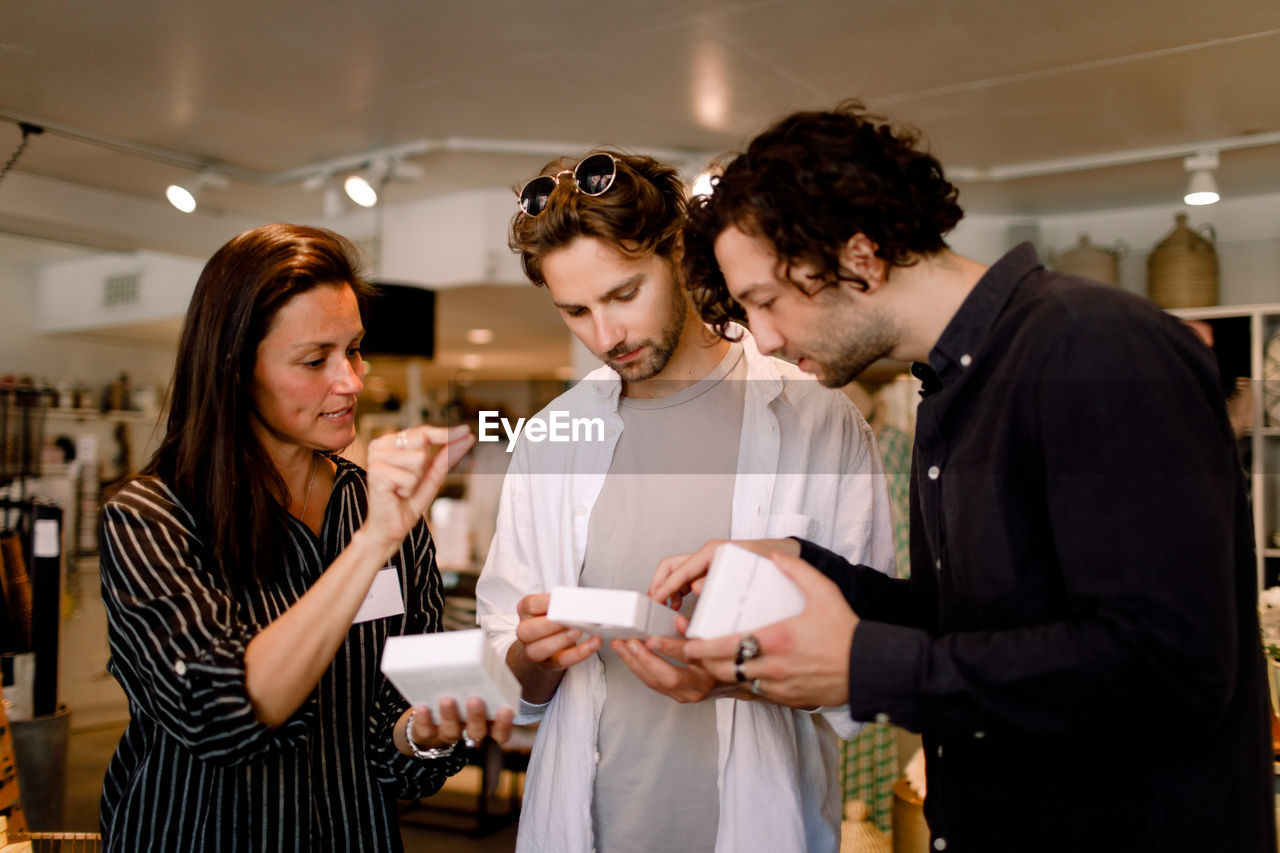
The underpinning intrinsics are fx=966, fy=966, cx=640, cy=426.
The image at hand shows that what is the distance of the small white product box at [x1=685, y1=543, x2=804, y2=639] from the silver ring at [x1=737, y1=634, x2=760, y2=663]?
0.08ft

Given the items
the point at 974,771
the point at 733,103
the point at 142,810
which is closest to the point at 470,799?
the point at 733,103

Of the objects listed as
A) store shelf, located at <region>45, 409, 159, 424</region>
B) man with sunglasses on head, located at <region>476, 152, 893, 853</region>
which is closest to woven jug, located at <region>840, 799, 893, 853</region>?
man with sunglasses on head, located at <region>476, 152, 893, 853</region>

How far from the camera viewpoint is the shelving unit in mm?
4508

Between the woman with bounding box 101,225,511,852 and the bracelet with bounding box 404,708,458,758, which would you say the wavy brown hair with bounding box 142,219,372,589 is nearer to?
the woman with bounding box 101,225,511,852

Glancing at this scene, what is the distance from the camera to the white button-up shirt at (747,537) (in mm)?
1501

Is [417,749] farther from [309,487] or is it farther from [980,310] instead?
[980,310]

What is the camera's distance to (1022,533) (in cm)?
103

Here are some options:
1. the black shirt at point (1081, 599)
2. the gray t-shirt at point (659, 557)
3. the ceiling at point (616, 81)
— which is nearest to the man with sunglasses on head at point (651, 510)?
the gray t-shirt at point (659, 557)

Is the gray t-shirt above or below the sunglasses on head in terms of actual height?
below

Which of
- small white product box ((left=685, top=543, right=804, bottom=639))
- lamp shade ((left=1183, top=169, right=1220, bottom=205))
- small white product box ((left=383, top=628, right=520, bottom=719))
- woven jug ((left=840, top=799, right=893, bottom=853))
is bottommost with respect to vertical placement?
woven jug ((left=840, top=799, right=893, bottom=853))

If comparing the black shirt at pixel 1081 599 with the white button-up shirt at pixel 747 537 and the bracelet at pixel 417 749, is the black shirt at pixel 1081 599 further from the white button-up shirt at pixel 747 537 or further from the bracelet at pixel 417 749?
the bracelet at pixel 417 749

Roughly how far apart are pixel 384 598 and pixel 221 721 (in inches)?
14.3

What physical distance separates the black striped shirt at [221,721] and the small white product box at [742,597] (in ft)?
1.81

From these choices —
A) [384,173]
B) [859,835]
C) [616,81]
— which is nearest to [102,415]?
[384,173]
